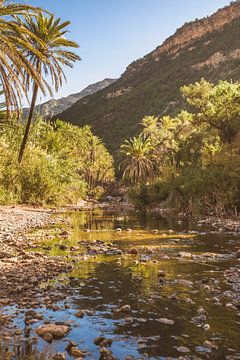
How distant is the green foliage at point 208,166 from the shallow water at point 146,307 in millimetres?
11127

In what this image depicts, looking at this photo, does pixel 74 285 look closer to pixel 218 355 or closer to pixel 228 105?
pixel 218 355

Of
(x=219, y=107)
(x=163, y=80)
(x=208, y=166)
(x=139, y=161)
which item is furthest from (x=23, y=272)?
(x=163, y=80)

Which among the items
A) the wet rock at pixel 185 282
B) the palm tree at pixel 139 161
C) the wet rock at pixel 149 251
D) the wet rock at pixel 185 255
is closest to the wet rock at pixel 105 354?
the wet rock at pixel 185 282

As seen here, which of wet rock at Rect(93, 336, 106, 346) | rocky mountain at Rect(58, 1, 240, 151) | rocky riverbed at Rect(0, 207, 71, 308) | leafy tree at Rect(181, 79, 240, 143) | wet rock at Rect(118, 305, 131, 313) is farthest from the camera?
rocky mountain at Rect(58, 1, 240, 151)

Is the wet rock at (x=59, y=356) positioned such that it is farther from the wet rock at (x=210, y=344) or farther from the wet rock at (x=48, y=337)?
the wet rock at (x=210, y=344)

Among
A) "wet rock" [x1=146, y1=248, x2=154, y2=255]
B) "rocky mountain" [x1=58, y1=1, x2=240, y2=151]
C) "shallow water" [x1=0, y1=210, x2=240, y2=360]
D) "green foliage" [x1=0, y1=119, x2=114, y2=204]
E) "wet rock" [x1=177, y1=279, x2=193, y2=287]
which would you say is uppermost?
"rocky mountain" [x1=58, y1=1, x2=240, y2=151]

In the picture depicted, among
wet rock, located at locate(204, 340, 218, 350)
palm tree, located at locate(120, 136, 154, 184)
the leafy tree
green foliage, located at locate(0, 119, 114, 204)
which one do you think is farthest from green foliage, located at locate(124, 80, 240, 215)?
palm tree, located at locate(120, 136, 154, 184)

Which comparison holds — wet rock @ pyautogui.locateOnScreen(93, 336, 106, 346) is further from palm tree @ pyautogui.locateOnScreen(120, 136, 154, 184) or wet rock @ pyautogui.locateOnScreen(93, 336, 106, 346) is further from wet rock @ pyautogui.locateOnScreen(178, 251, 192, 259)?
palm tree @ pyautogui.locateOnScreen(120, 136, 154, 184)

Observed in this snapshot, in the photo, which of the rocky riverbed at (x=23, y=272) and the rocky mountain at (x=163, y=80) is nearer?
the rocky riverbed at (x=23, y=272)

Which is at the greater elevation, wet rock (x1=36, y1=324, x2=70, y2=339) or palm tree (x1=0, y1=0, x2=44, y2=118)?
palm tree (x1=0, y1=0, x2=44, y2=118)

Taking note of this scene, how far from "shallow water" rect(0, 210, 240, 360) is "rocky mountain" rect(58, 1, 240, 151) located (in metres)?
58.8

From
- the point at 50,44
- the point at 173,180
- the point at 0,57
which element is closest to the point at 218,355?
the point at 0,57

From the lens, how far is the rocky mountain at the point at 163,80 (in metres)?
74.9

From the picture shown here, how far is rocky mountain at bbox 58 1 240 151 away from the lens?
74938mm
